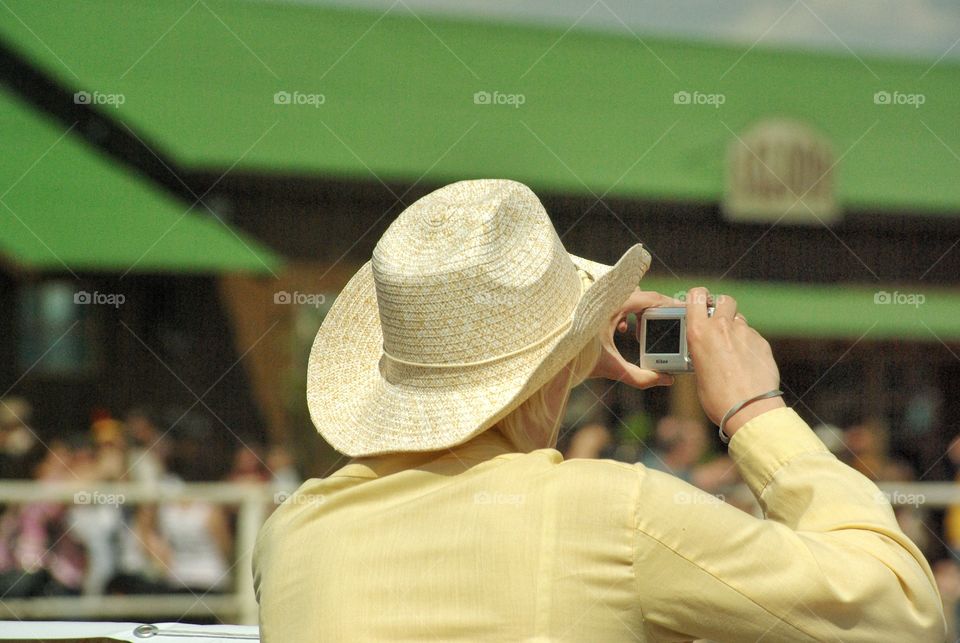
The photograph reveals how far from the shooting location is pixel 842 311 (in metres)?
5.34

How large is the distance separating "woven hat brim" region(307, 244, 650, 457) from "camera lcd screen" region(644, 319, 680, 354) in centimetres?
6

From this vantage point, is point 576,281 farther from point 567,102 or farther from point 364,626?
point 567,102

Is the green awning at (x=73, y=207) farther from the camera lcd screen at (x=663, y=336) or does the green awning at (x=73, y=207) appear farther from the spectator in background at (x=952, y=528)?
the camera lcd screen at (x=663, y=336)

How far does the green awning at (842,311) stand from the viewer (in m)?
5.25

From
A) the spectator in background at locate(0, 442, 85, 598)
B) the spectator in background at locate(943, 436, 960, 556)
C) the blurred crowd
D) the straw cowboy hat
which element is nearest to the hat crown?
the straw cowboy hat

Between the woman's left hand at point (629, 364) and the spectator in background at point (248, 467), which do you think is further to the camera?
the spectator in background at point (248, 467)

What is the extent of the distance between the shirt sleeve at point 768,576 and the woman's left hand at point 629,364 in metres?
0.25

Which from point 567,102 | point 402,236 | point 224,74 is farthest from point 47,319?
point 402,236

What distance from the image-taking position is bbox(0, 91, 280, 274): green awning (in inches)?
184

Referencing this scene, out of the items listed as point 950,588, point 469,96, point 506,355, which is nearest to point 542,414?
point 506,355

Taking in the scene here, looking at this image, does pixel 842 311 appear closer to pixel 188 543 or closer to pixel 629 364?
pixel 188 543

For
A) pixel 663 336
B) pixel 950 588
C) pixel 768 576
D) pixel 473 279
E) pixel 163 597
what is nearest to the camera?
pixel 768 576

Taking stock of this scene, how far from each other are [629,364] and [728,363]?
16 centimetres

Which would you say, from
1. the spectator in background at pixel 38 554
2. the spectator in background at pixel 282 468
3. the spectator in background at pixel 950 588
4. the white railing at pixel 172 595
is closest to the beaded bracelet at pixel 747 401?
the white railing at pixel 172 595
